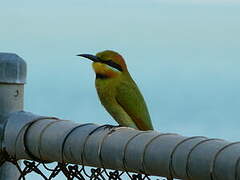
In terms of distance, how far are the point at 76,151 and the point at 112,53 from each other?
169 centimetres

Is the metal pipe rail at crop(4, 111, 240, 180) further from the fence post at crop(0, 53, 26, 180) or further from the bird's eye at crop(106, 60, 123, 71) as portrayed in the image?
the bird's eye at crop(106, 60, 123, 71)

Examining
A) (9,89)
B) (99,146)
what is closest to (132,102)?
(9,89)

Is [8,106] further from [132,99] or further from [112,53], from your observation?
[132,99]

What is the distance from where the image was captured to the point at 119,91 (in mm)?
4703

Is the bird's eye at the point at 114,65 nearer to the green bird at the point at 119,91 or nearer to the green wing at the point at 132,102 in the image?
the green bird at the point at 119,91

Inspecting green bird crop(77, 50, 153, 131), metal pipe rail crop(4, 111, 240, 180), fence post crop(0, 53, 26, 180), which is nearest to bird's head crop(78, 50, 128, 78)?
green bird crop(77, 50, 153, 131)

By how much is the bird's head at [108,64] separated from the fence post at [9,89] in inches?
44.1

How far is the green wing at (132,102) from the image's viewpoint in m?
4.39

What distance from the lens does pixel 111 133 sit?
8.56 ft

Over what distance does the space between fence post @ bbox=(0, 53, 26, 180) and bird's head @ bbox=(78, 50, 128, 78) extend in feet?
3.68

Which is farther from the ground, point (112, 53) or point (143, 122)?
point (112, 53)

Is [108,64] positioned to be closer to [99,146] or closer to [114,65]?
[114,65]

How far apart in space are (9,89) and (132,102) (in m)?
1.70

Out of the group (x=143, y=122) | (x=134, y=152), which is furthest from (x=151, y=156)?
(x=143, y=122)
